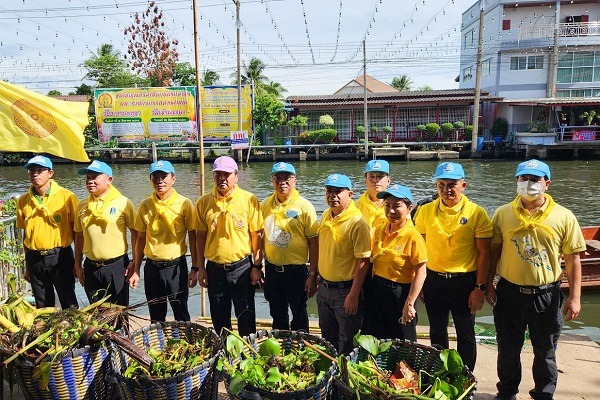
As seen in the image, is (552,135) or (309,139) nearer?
(552,135)

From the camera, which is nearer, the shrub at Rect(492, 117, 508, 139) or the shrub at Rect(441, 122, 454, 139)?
the shrub at Rect(441, 122, 454, 139)

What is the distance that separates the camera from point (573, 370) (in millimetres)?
3715

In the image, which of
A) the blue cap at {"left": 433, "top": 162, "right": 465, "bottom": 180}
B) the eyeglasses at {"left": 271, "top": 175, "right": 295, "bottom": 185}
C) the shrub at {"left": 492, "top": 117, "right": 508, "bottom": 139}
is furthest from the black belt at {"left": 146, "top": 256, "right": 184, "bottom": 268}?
the shrub at {"left": 492, "top": 117, "right": 508, "bottom": 139}

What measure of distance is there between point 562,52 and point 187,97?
2615 centimetres

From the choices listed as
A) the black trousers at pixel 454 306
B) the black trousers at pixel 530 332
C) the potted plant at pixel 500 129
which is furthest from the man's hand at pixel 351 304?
the potted plant at pixel 500 129

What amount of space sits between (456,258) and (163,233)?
2367 millimetres

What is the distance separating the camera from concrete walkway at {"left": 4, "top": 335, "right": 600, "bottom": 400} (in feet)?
10.9

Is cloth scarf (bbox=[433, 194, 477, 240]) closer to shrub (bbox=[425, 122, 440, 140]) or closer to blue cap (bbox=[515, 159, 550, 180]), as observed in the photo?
blue cap (bbox=[515, 159, 550, 180])

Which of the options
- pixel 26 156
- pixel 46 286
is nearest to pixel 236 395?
pixel 46 286

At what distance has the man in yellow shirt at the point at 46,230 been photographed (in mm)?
4082

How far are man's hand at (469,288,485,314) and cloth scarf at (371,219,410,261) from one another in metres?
0.63

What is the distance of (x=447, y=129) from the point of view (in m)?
30.0

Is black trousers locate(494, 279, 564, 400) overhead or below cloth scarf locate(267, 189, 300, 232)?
below

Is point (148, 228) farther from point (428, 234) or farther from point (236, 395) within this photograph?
point (428, 234)
